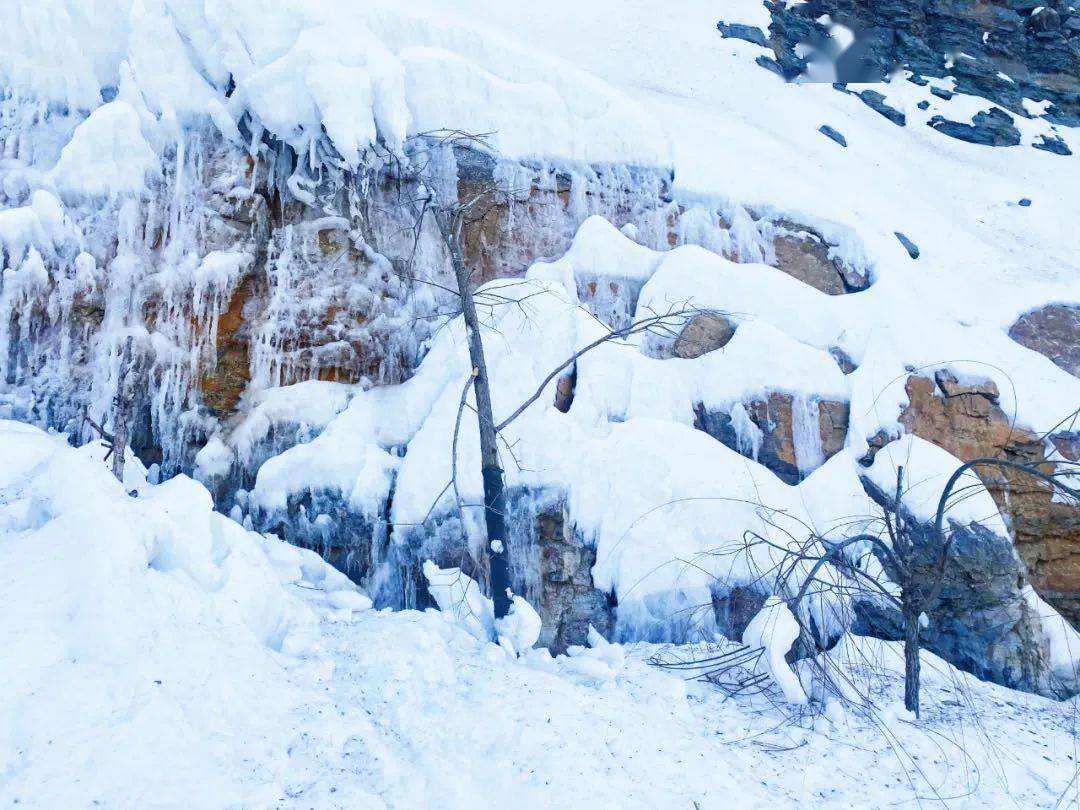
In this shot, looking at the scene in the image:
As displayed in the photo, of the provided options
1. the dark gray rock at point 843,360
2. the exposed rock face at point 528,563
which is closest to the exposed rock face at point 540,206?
the dark gray rock at point 843,360

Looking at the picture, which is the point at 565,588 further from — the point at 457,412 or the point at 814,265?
the point at 814,265

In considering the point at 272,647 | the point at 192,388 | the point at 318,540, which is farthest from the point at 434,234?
the point at 272,647

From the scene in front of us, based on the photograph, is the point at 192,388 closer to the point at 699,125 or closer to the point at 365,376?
the point at 365,376

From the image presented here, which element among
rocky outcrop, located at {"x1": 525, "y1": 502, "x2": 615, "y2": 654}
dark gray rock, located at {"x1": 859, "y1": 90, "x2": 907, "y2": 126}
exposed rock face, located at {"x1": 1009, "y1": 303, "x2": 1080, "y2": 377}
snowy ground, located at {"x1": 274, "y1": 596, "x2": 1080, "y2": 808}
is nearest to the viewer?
snowy ground, located at {"x1": 274, "y1": 596, "x2": 1080, "y2": 808}

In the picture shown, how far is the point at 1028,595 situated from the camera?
7.20m

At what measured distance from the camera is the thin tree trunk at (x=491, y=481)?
5477 millimetres

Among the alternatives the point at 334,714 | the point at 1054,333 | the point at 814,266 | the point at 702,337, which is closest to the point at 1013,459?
the point at 1054,333

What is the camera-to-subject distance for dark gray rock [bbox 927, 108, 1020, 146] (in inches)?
675

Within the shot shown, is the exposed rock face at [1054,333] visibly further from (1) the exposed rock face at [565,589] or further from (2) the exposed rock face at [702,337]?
(1) the exposed rock face at [565,589]

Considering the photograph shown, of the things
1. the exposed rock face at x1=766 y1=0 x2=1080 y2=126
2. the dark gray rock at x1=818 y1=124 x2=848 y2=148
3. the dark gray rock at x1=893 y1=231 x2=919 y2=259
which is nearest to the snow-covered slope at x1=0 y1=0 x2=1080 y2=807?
the dark gray rock at x1=893 y1=231 x2=919 y2=259

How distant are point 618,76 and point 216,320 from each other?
9157 millimetres

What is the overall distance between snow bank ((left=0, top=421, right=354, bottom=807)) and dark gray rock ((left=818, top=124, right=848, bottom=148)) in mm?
13839

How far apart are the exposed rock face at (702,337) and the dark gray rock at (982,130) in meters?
12.2

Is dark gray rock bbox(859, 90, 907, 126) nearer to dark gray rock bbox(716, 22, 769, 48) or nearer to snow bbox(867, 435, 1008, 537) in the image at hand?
dark gray rock bbox(716, 22, 769, 48)
